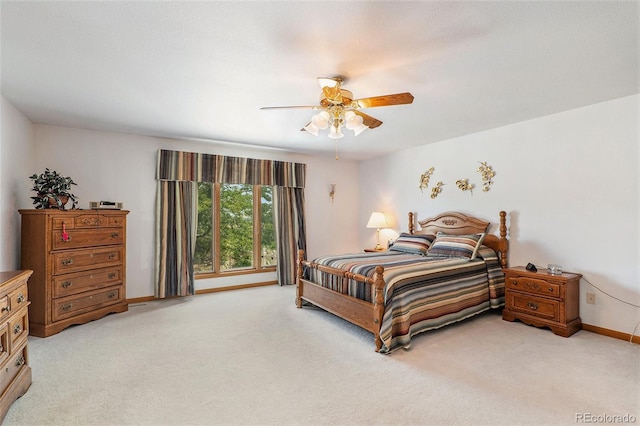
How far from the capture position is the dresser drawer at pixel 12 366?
192 cm

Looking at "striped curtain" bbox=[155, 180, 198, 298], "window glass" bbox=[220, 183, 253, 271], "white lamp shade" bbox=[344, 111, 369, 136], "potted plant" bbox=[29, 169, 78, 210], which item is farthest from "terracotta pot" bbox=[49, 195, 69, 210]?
"white lamp shade" bbox=[344, 111, 369, 136]

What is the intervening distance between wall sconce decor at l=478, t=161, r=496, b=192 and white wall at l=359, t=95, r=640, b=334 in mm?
61

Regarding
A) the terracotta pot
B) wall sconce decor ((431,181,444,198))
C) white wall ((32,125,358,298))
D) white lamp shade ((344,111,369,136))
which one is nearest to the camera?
white lamp shade ((344,111,369,136))

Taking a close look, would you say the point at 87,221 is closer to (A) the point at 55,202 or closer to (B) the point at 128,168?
(A) the point at 55,202

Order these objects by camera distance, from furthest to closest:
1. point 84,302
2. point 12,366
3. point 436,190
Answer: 1. point 436,190
2. point 84,302
3. point 12,366

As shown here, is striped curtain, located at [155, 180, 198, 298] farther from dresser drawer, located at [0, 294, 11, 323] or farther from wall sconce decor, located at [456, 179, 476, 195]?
wall sconce decor, located at [456, 179, 476, 195]

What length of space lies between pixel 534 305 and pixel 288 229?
3698 millimetres

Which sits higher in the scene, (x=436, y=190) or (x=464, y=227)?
(x=436, y=190)

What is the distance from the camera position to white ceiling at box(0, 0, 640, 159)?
1.79 metres

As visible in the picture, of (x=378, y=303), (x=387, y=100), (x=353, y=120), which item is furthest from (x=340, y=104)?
(x=378, y=303)

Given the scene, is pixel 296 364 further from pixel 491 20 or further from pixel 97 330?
pixel 491 20

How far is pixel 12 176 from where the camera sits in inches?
131
